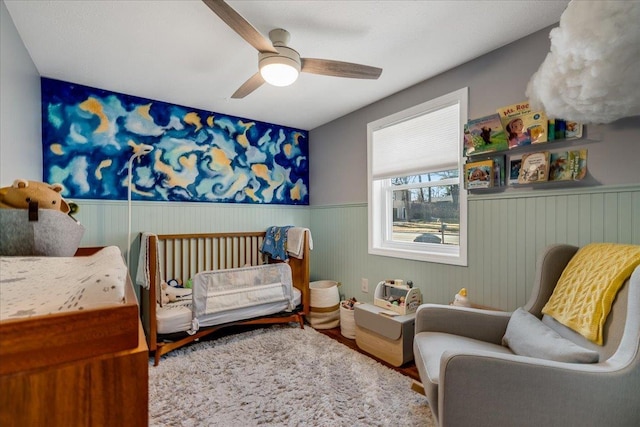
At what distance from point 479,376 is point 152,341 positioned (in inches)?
85.5

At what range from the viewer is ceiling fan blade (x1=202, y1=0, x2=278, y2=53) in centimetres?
123

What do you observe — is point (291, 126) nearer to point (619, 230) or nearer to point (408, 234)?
point (408, 234)

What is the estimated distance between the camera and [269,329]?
2.82 meters

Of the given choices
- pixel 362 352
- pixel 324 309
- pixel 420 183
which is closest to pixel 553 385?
pixel 362 352

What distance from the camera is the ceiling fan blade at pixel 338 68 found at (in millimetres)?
1714

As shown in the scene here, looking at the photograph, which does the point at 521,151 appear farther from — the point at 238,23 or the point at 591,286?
the point at 238,23

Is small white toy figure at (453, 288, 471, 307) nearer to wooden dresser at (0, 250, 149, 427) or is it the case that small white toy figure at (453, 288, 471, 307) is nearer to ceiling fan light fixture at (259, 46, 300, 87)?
ceiling fan light fixture at (259, 46, 300, 87)

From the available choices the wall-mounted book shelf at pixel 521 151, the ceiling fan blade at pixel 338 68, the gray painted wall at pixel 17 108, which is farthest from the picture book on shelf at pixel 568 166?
the gray painted wall at pixel 17 108

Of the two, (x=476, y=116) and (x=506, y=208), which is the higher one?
(x=476, y=116)

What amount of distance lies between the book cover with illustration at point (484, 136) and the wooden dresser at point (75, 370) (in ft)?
6.92

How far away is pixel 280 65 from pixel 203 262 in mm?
2147

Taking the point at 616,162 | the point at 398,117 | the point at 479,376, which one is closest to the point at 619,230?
the point at 616,162

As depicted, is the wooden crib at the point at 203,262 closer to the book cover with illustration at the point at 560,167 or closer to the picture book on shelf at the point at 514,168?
the picture book on shelf at the point at 514,168

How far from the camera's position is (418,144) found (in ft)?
8.12
